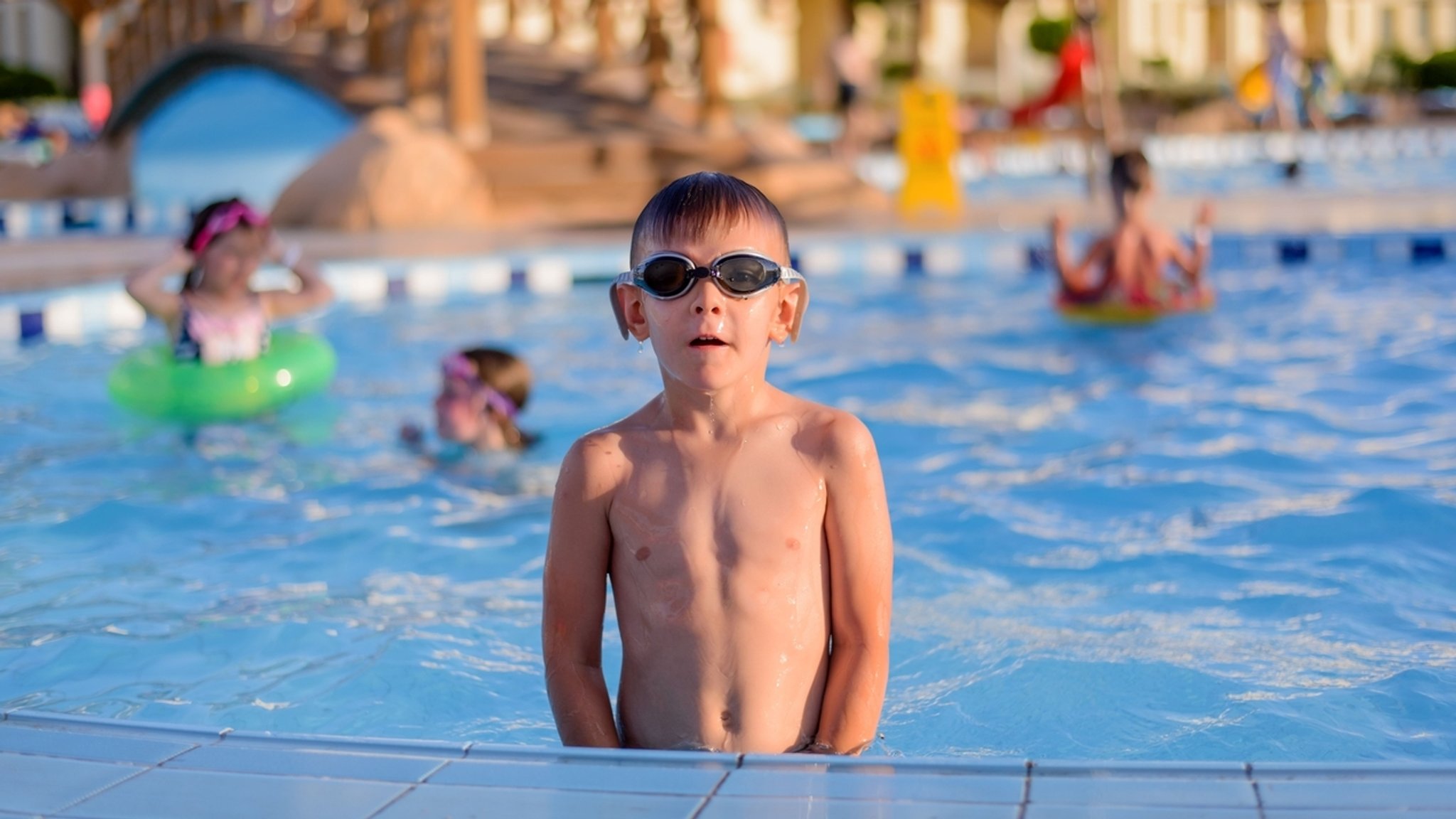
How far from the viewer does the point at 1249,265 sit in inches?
400

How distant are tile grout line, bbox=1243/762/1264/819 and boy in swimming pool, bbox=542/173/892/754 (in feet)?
1.79

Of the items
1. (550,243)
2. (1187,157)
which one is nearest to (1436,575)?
(550,243)

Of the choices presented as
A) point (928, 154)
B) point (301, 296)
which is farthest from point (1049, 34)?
point (301, 296)

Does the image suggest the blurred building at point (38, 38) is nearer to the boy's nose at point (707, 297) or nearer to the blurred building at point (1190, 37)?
the blurred building at point (1190, 37)

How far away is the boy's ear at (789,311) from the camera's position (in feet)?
7.65

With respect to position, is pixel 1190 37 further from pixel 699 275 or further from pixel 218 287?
pixel 699 275

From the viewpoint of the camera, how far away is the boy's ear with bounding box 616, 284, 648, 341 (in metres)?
2.31

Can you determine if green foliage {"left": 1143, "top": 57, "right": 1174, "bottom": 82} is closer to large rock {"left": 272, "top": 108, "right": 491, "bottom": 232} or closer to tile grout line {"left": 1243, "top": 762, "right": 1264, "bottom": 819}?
large rock {"left": 272, "top": 108, "right": 491, "bottom": 232}

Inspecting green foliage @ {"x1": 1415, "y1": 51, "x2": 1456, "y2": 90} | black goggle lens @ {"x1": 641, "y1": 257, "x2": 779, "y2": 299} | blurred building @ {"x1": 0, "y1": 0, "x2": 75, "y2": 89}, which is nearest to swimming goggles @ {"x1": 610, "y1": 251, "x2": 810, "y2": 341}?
black goggle lens @ {"x1": 641, "y1": 257, "x2": 779, "y2": 299}

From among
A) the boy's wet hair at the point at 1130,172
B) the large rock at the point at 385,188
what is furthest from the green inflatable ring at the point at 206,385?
the large rock at the point at 385,188

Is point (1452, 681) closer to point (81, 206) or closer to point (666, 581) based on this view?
point (666, 581)

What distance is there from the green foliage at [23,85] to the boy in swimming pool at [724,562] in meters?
30.1

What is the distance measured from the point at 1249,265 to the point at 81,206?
10.5 meters

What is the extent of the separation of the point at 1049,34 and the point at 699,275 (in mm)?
34323
